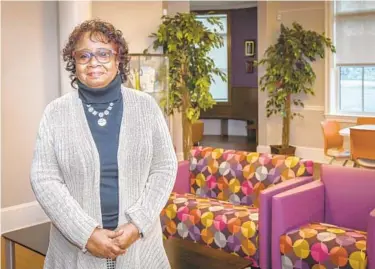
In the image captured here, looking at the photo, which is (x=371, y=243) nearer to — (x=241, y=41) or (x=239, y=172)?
(x=239, y=172)

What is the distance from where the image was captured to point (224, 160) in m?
4.21

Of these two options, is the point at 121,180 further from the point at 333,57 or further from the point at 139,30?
the point at 333,57

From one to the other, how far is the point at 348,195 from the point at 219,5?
7.76m

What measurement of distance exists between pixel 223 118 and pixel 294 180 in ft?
24.0

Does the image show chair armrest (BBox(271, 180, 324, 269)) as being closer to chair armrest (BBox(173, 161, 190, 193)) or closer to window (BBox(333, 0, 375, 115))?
chair armrest (BBox(173, 161, 190, 193))

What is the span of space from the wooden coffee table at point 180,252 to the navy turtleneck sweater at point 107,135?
0.96 metres

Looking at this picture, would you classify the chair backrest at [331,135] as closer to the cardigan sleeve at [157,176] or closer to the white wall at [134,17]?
the white wall at [134,17]

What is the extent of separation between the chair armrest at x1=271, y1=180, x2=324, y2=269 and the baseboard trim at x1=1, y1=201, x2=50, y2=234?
268 centimetres

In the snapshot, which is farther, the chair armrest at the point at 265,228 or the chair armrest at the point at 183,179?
the chair armrest at the point at 183,179

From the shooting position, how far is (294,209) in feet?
10.7

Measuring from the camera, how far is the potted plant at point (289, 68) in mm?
7405

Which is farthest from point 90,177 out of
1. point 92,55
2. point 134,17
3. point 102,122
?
point 134,17

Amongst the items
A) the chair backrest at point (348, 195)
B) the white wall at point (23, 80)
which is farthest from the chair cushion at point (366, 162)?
the white wall at point (23, 80)

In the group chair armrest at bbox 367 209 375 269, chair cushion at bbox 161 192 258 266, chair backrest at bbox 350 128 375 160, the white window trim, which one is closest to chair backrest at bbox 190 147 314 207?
chair cushion at bbox 161 192 258 266
